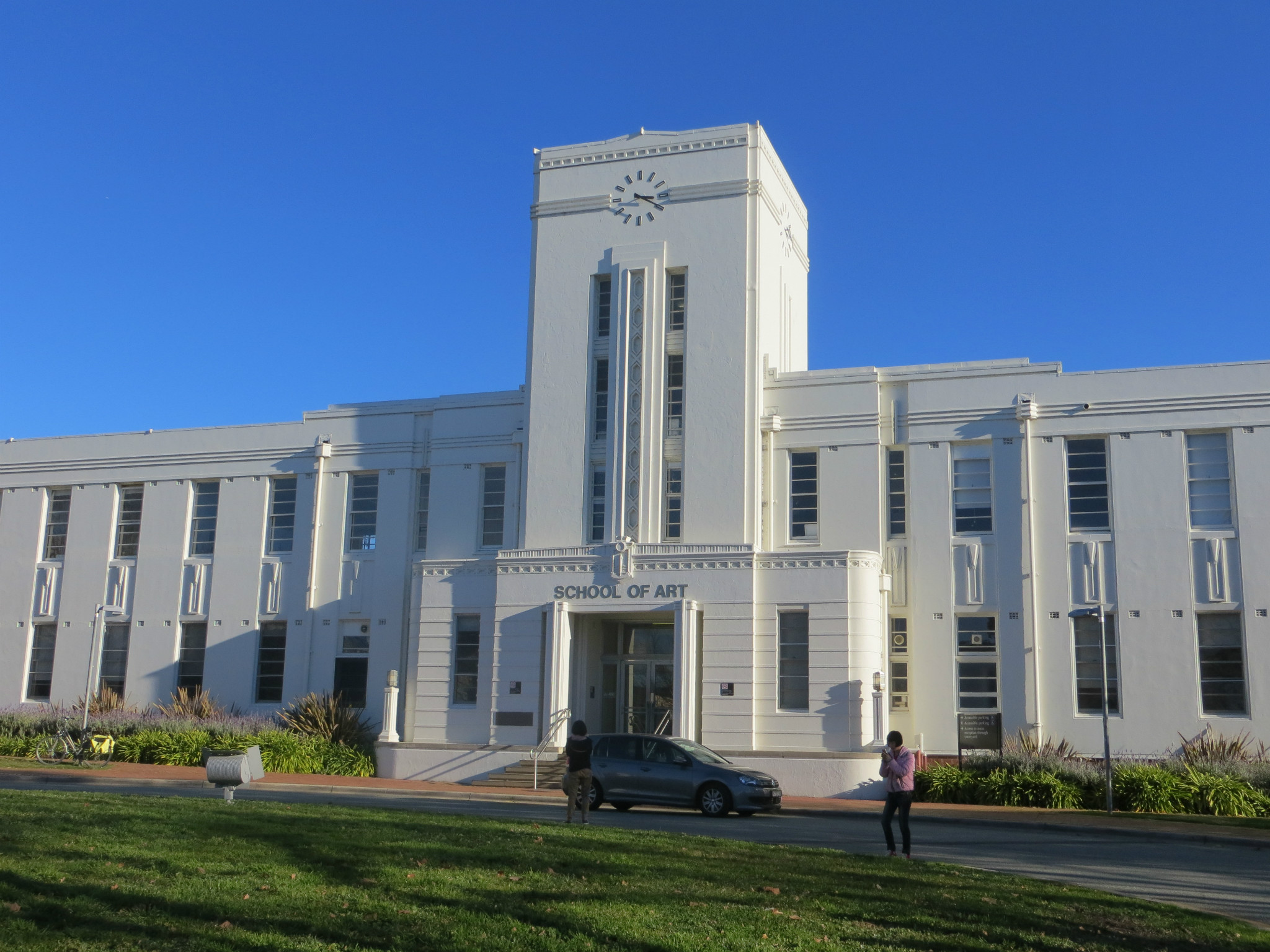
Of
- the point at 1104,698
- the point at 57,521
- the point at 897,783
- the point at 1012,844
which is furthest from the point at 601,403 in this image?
the point at 57,521

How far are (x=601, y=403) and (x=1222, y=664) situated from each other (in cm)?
1538

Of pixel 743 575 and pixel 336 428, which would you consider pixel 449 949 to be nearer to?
pixel 743 575

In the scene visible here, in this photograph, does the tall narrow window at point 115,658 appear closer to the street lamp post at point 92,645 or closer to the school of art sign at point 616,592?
the street lamp post at point 92,645

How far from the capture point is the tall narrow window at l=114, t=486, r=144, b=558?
36.4 m

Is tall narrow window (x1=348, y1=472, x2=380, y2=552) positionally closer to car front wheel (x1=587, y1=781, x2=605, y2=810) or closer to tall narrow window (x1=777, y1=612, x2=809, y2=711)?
tall narrow window (x1=777, y1=612, x2=809, y2=711)

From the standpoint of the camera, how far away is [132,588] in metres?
35.8

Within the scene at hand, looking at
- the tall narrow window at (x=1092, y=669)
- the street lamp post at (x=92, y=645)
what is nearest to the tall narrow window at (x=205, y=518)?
the street lamp post at (x=92, y=645)

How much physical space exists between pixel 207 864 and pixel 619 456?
20.4 m

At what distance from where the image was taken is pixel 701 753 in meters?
21.9

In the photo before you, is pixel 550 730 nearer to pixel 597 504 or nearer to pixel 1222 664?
pixel 597 504

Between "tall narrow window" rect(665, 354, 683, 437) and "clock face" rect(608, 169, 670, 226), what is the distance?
368 cm

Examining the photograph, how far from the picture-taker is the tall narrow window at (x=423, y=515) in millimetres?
33312

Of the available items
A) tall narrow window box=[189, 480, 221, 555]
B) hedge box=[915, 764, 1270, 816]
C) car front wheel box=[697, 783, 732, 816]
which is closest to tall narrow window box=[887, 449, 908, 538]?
hedge box=[915, 764, 1270, 816]

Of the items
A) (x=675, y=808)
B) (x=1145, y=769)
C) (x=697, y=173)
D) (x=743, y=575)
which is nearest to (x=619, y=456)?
(x=743, y=575)
